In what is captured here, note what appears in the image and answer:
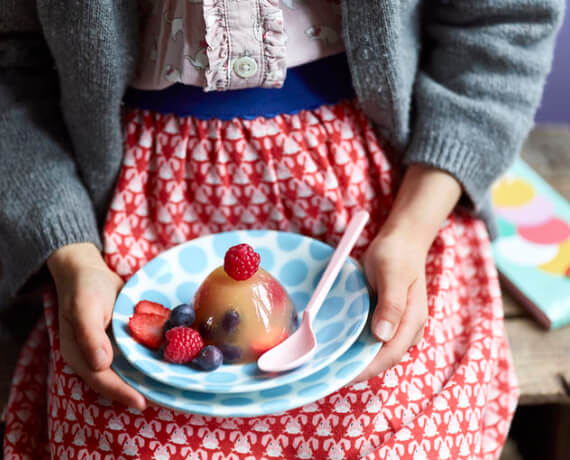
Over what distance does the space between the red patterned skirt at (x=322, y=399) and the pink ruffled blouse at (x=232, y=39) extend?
8 cm

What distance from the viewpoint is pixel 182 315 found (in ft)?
2.31

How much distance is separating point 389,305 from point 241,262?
172 mm

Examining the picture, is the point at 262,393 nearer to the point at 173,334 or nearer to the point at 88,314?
the point at 173,334

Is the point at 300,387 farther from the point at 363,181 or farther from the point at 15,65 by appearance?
the point at 15,65

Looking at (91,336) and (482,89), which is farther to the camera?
(482,89)

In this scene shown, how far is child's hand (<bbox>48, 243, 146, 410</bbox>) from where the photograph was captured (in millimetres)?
682

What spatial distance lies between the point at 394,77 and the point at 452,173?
16 cm

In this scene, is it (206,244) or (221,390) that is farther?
(206,244)

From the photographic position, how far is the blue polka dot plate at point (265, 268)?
65cm

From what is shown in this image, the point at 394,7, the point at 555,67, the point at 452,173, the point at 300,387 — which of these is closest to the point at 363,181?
the point at 452,173

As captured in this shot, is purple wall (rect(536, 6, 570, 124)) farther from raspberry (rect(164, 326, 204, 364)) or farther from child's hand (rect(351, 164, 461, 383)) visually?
raspberry (rect(164, 326, 204, 364))

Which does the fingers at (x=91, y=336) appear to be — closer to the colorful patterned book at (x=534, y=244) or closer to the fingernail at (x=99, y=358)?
the fingernail at (x=99, y=358)

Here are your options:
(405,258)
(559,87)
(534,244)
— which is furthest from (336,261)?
(559,87)

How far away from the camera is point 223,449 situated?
70cm
